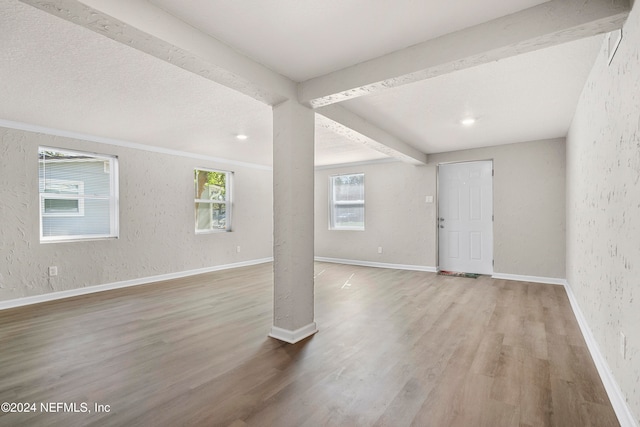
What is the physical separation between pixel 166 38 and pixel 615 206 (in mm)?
2829

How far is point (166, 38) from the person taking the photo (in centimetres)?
176

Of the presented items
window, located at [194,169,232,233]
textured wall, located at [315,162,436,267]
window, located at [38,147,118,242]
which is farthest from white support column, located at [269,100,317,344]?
textured wall, located at [315,162,436,267]

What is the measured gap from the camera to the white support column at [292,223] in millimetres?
2693

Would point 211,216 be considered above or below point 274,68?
below

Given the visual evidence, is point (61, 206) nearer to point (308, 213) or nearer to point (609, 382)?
point (308, 213)

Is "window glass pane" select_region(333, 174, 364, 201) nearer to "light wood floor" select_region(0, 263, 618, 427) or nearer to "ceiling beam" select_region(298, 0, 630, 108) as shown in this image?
"light wood floor" select_region(0, 263, 618, 427)

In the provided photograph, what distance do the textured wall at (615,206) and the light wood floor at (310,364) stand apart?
33 cm

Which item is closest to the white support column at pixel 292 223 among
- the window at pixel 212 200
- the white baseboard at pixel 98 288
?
the white baseboard at pixel 98 288

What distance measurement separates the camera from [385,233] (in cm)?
657

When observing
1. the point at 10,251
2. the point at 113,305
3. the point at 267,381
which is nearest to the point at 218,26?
the point at 267,381

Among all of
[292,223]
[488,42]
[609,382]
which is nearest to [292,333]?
[292,223]

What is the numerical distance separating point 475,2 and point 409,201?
→ 4.76 meters

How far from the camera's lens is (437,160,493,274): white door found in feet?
18.1

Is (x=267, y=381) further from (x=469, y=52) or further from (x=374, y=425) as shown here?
(x=469, y=52)
